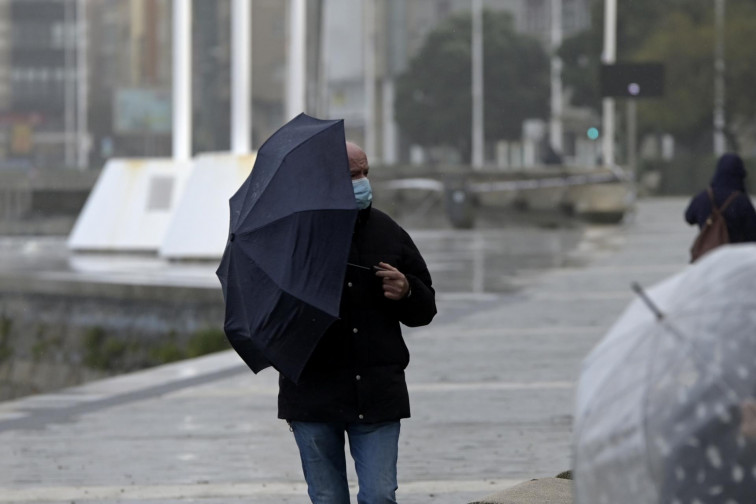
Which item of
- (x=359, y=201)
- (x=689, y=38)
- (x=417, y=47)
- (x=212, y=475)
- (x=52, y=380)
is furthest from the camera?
(x=417, y=47)

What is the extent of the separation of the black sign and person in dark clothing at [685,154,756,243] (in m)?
26.7

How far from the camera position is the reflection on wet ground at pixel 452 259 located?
19.7m

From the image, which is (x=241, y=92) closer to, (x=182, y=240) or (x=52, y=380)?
(x=182, y=240)

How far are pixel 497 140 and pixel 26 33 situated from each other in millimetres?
43695

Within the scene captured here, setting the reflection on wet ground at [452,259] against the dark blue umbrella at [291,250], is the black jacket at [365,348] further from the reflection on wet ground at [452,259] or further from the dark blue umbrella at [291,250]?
the reflection on wet ground at [452,259]

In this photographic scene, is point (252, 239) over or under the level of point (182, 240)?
Result: over

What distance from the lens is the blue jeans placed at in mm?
5250

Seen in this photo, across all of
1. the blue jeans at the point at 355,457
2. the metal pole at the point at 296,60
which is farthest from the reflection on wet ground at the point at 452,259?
the blue jeans at the point at 355,457

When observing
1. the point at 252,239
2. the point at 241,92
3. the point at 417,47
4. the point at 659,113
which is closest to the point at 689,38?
the point at 659,113

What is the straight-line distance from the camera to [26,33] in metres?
124

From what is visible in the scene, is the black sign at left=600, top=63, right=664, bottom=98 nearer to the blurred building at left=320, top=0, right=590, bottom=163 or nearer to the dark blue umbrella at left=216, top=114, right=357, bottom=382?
the dark blue umbrella at left=216, top=114, right=357, bottom=382

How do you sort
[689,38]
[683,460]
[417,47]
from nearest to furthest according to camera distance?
[683,460], [689,38], [417,47]

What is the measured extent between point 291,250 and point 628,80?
1333 inches

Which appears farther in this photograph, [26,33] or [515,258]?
[26,33]
